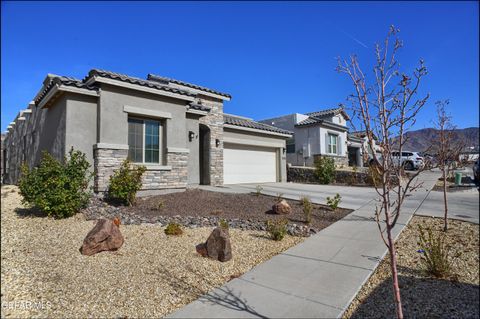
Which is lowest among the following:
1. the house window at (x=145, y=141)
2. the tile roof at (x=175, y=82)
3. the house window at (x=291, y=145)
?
the house window at (x=145, y=141)

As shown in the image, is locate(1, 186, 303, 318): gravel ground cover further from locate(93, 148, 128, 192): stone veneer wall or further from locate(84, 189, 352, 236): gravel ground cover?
locate(93, 148, 128, 192): stone veneer wall

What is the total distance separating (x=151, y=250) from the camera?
5.39m

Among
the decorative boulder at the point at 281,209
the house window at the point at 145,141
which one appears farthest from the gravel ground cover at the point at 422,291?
the house window at the point at 145,141

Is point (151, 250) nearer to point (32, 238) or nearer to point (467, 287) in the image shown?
point (32, 238)

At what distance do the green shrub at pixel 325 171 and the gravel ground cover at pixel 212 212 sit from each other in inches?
348

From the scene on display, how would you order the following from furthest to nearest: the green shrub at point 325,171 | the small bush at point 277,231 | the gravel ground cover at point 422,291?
the green shrub at point 325,171
the small bush at point 277,231
the gravel ground cover at point 422,291

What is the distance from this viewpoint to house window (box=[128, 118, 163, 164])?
10492 mm

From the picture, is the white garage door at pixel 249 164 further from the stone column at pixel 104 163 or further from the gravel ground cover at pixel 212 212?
the stone column at pixel 104 163

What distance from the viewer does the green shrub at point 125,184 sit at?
8.71 meters

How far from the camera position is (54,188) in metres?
7.25

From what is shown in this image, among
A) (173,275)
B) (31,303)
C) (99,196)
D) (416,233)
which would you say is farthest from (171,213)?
(416,233)

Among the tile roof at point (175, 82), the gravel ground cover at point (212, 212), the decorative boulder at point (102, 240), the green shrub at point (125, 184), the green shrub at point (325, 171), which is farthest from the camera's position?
the green shrub at point (325, 171)

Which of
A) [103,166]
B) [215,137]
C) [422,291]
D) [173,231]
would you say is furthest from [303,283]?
[215,137]

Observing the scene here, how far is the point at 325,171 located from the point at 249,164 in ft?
17.1
